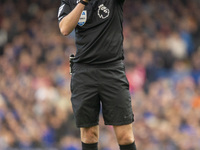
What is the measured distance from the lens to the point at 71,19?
4371 mm

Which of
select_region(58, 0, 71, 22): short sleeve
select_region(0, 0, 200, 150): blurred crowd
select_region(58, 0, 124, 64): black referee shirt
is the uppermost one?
select_region(58, 0, 71, 22): short sleeve

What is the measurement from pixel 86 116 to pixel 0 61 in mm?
7227

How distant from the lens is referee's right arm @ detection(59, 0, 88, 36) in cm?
431

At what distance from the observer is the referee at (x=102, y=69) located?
450 cm

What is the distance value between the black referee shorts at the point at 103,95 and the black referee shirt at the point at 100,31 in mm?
98

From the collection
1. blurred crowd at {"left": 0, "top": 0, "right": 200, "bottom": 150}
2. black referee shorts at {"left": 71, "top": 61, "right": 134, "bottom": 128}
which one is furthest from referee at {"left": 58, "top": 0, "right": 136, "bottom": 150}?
blurred crowd at {"left": 0, "top": 0, "right": 200, "bottom": 150}

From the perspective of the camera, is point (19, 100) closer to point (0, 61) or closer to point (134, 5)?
point (0, 61)

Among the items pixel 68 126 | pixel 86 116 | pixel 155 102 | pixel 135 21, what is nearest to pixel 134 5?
pixel 135 21

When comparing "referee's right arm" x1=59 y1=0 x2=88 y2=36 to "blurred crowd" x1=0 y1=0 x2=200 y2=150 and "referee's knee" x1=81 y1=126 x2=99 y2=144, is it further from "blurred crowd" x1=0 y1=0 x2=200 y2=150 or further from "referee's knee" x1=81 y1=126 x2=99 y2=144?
"blurred crowd" x1=0 y1=0 x2=200 y2=150

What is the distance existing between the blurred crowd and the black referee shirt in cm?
470

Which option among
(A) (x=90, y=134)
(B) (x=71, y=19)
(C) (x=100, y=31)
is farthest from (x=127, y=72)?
(B) (x=71, y=19)

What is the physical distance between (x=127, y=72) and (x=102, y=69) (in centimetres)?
665

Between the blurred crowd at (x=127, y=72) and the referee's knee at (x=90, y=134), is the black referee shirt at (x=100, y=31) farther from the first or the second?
the blurred crowd at (x=127, y=72)

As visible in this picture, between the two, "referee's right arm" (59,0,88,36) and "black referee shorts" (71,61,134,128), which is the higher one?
"referee's right arm" (59,0,88,36)
